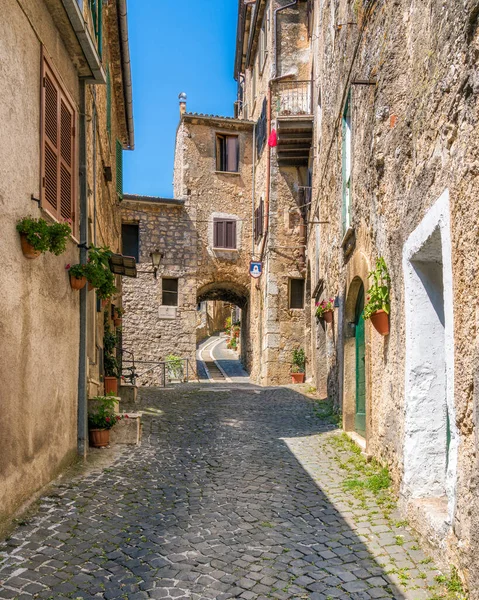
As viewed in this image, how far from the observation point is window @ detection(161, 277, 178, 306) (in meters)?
19.3

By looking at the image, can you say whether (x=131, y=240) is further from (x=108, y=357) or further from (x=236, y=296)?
(x=108, y=357)

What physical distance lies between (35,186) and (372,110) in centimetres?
353

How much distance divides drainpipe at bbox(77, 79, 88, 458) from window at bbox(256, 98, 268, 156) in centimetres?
1203

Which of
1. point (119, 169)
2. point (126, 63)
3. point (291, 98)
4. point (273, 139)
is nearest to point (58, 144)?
point (126, 63)

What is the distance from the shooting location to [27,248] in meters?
4.16

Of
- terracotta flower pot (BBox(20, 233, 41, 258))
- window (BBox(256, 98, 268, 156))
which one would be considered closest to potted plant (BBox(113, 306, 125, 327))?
terracotta flower pot (BBox(20, 233, 41, 258))

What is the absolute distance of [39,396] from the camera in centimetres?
457

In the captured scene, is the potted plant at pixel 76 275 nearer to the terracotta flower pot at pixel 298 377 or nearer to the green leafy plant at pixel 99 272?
the green leafy plant at pixel 99 272

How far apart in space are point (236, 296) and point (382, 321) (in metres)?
17.3

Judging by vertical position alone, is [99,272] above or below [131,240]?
below

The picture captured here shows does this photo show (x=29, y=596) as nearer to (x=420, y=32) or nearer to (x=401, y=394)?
(x=401, y=394)

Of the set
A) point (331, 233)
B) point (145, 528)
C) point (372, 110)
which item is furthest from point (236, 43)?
point (145, 528)

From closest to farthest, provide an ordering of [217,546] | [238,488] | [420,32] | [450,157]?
[450,157], [217,546], [420,32], [238,488]

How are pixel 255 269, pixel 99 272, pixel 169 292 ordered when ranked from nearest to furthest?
1. pixel 99 272
2. pixel 255 269
3. pixel 169 292
